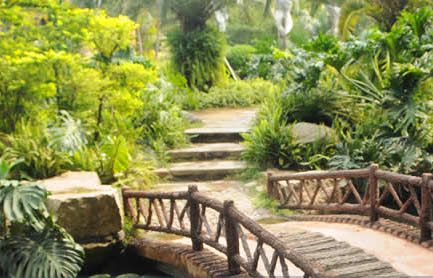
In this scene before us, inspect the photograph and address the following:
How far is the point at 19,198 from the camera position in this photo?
4.26m

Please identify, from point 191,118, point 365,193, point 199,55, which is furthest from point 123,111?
point 199,55

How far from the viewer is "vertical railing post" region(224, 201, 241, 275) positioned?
3.79m

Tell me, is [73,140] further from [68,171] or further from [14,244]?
[14,244]

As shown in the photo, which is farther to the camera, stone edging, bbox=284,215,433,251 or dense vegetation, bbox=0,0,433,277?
dense vegetation, bbox=0,0,433,277

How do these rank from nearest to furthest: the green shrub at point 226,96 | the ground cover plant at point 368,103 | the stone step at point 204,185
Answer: the ground cover plant at point 368,103
the stone step at point 204,185
the green shrub at point 226,96

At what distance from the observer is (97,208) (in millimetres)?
5176

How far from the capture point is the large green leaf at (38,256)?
4.34 metres

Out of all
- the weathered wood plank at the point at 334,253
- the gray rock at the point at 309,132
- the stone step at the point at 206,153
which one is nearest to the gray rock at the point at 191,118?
the stone step at the point at 206,153

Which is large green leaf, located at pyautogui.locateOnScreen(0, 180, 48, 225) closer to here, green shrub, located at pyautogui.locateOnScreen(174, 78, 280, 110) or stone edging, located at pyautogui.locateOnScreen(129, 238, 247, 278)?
stone edging, located at pyautogui.locateOnScreen(129, 238, 247, 278)

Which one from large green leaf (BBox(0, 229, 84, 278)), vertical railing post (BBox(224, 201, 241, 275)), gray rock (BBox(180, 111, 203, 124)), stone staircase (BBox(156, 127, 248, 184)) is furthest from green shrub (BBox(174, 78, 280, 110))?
vertical railing post (BBox(224, 201, 241, 275))

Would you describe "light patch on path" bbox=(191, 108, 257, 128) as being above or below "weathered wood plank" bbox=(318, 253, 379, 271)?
above

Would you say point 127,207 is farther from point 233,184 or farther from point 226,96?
point 226,96

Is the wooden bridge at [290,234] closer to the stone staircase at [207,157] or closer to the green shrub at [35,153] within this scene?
the green shrub at [35,153]

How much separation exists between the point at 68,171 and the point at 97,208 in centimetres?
119
